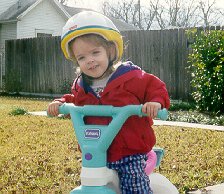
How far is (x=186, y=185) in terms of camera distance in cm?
491

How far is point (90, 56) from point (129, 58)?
29.6ft

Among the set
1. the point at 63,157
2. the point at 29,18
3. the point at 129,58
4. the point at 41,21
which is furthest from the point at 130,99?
the point at 41,21

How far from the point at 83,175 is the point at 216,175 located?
2.88 meters

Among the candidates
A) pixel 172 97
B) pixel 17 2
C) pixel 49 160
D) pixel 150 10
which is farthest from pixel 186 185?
pixel 150 10

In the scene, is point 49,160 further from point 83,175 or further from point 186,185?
point 83,175

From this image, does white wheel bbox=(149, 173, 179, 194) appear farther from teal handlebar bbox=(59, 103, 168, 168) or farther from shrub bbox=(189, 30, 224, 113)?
shrub bbox=(189, 30, 224, 113)

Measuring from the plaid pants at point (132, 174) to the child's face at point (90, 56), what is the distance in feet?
1.83

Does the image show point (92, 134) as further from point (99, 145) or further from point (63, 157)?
point (63, 157)

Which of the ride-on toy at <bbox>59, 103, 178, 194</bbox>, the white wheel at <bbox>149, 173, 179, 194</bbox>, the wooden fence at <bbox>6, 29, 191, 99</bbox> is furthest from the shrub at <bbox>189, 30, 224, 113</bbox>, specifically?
the ride-on toy at <bbox>59, 103, 178, 194</bbox>

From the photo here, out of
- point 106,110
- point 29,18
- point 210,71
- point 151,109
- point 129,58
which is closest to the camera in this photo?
point 151,109

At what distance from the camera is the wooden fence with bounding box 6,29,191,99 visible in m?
14.6

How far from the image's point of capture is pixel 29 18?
2645 centimetres

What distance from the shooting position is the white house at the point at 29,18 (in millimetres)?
25969

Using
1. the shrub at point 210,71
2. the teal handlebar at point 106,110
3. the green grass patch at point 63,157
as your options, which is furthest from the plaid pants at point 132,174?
the shrub at point 210,71
